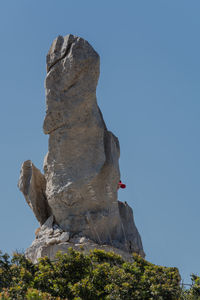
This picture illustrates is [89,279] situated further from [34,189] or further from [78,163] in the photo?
[34,189]

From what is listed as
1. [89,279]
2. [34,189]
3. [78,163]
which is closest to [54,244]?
[34,189]

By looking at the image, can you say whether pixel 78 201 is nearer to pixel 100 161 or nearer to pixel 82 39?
pixel 100 161

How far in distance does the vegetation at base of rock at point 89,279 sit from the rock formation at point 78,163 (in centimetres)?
459

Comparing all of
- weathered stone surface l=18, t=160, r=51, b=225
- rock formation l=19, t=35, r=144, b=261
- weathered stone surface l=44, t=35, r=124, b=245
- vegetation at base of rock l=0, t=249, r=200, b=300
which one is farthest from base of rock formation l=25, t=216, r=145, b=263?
vegetation at base of rock l=0, t=249, r=200, b=300

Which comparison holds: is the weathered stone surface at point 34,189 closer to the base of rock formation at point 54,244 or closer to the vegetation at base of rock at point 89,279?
the base of rock formation at point 54,244

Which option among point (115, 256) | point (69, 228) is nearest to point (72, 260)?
point (115, 256)

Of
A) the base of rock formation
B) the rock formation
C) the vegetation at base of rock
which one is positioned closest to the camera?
the vegetation at base of rock

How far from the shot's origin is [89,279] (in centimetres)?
1723

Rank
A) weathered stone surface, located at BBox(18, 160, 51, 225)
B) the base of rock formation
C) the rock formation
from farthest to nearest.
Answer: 1. weathered stone surface, located at BBox(18, 160, 51, 225)
2. the rock formation
3. the base of rock formation

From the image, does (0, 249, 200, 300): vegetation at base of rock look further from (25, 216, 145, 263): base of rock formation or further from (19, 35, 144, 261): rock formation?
(19, 35, 144, 261): rock formation

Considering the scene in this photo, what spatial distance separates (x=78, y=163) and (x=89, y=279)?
6.94 meters

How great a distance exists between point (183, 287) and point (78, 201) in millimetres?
6626

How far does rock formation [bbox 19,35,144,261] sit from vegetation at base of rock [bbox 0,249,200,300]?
459 centimetres

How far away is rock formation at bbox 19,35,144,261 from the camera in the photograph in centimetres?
2298
